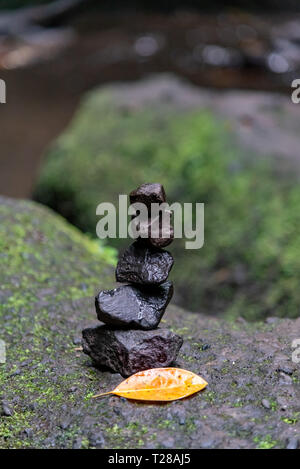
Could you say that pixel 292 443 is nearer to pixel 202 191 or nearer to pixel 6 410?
pixel 6 410

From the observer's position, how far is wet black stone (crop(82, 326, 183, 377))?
2.65 m

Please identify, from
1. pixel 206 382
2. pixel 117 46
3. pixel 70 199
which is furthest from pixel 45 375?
pixel 117 46

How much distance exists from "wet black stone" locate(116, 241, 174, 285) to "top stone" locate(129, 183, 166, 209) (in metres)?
0.23

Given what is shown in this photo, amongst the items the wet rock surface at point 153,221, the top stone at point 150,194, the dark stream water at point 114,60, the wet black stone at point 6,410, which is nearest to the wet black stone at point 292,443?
the wet rock surface at point 153,221

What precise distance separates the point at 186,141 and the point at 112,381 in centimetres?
441

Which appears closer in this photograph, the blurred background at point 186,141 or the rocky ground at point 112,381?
the rocky ground at point 112,381

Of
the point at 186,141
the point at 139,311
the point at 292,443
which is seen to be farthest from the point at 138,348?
the point at 186,141

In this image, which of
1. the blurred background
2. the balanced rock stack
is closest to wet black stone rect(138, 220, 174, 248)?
the balanced rock stack

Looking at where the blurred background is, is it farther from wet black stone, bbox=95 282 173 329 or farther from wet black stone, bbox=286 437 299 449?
wet black stone, bbox=286 437 299 449

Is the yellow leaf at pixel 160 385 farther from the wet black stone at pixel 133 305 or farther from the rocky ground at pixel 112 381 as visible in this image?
the wet black stone at pixel 133 305

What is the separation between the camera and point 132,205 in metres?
2.66

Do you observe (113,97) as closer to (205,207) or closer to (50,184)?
(50,184)

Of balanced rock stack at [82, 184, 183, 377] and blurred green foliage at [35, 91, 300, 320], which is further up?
blurred green foliage at [35, 91, 300, 320]

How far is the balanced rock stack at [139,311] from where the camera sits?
2.65 metres
